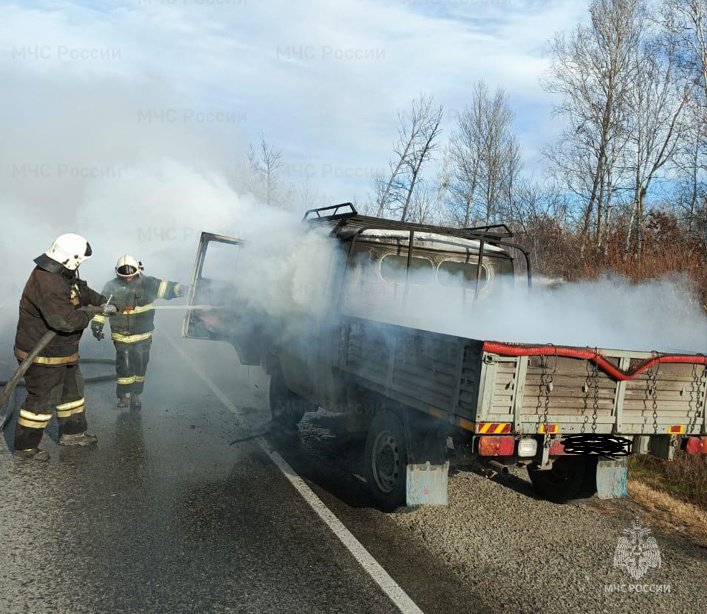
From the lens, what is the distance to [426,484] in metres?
4.23

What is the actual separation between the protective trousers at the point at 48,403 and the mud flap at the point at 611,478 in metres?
4.84

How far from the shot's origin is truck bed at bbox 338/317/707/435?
3.57 m

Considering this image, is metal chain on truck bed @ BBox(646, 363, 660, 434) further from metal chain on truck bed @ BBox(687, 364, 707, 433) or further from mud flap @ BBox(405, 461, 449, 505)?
mud flap @ BBox(405, 461, 449, 505)

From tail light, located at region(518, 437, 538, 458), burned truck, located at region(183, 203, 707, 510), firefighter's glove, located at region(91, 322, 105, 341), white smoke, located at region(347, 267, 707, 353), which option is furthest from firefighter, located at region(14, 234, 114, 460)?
tail light, located at region(518, 437, 538, 458)

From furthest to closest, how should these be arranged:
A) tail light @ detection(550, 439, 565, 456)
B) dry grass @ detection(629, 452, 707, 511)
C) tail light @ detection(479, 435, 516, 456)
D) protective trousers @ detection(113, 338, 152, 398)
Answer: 1. protective trousers @ detection(113, 338, 152, 398)
2. dry grass @ detection(629, 452, 707, 511)
3. tail light @ detection(550, 439, 565, 456)
4. tail light @ detection(479, 435, 516, 456)

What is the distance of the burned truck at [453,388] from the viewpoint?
12.0 feet

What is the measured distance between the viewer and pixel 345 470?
18.6 feet

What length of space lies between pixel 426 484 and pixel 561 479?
1492 mm

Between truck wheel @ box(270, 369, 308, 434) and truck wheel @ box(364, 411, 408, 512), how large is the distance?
196 cm

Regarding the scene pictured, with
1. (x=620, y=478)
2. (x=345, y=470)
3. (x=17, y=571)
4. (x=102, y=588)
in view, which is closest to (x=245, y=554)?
(x=102, y=588)

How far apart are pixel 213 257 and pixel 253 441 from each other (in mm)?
3064

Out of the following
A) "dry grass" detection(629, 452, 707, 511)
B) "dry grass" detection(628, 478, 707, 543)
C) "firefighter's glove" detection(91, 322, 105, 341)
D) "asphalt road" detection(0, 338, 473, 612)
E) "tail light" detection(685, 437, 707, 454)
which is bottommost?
"asphalt road" detection(0, 338, 473, 612)

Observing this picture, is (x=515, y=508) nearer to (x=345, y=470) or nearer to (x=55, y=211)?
(x=345, y=470)

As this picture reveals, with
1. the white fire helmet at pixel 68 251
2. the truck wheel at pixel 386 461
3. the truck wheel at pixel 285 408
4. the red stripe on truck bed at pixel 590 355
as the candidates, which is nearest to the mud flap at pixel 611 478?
the red stripe on truck bed at pixel 590 355
